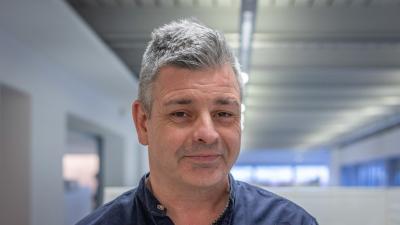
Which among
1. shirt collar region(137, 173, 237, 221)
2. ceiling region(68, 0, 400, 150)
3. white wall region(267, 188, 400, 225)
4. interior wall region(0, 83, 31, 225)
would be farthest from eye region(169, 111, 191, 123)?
interior wall region(0, 83, 31, 225)

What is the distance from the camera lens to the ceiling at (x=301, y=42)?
11.2ft

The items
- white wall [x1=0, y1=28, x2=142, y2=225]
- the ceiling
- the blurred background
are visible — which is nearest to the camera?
the blurred background

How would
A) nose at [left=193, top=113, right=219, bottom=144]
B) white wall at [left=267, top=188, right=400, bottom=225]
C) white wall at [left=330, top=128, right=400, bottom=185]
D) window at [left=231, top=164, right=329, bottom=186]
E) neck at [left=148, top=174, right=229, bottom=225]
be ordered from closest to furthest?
1. nose at [left=193, top=113, right=219, bottom=144]
2. neck at [left=148, top=174, right=229, bottom=225]
3. white wall at [left=267, top=188, right=400, bottom=225]
4. white wall at [left=330, top=128, right=400, bottom=185]
5. window at [left=231, top=164, right=329, bottom=186]

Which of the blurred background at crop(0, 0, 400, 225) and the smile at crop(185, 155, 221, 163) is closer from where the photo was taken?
the smile at crop(185, 155, 221, 163)

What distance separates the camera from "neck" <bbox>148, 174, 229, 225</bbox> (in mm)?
1058

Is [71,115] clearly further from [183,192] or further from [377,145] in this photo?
[377,145]

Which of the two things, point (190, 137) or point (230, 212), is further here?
point (230, 212)

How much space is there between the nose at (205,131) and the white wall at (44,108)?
246 cm

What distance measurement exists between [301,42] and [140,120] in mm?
3141

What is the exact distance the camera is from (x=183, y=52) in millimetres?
973

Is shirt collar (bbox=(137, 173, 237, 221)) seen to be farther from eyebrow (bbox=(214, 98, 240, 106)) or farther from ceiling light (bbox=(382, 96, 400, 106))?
ceiling light (bbox=(382, 96, 400, 106))

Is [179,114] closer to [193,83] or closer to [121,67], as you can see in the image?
[193,83]

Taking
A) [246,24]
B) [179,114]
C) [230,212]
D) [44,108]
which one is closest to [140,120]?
[179,114]

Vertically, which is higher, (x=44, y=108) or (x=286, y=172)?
(x=44, y=108)
